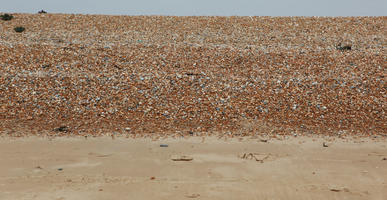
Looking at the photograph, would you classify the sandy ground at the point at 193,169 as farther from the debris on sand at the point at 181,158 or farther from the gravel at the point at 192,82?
the gravel at the point at 192,82

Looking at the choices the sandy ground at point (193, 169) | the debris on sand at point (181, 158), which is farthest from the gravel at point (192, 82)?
the debris on sand at point (181, 158)

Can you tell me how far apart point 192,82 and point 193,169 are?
15.1 feet

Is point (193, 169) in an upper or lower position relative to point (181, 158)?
lower

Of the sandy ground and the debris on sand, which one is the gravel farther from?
the debris on sand

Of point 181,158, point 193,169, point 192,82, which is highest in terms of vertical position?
point 192,82

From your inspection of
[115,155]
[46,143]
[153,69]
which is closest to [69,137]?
[46,143]

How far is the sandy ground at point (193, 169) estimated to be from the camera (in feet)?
17.7

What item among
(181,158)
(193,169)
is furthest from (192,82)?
(193,169)

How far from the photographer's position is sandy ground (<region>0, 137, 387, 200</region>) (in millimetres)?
5387

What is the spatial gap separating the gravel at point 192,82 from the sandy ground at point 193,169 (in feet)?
2.35

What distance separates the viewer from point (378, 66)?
11633 millimetres

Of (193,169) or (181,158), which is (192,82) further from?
(193,169)

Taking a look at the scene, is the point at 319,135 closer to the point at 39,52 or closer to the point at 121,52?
the point at 121,52

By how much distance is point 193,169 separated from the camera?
625 cm
